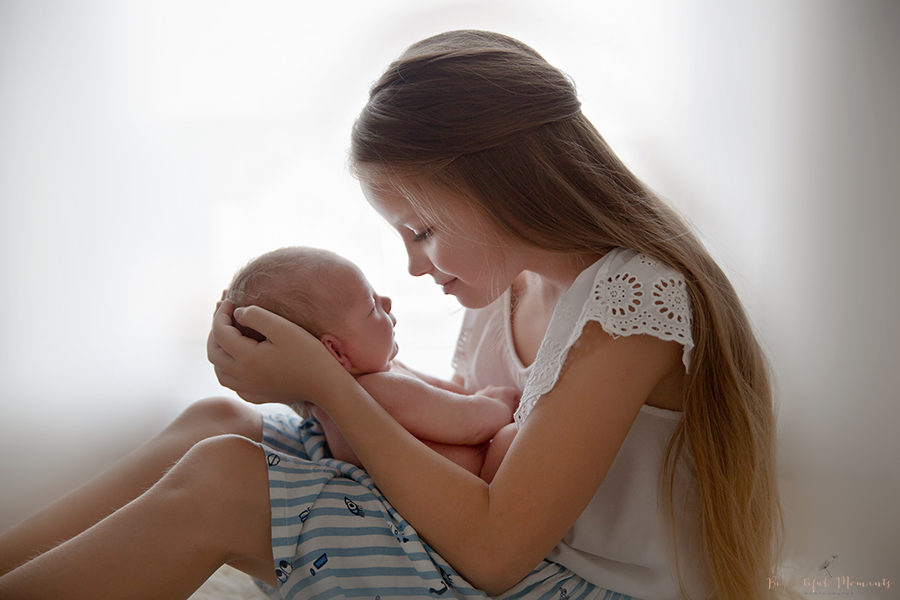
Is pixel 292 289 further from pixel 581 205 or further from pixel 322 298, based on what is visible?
pixel 581 205

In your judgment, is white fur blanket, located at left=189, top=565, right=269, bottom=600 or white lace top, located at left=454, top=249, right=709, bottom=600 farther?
white fur blanket, located at left=189, top=565, right=269, bottom=600

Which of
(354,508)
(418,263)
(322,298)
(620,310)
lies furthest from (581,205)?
(354,508)

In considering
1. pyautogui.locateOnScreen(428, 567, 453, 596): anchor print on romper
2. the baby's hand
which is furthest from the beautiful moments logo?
pyautogui.locateOnScreen(428, 567, 453, 596): anchor print on romper

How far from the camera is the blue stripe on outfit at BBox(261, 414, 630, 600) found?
Answer: 745mm

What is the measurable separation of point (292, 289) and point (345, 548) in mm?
404

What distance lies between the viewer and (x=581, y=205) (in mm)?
883

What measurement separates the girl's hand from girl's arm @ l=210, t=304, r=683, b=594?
0.24 feet

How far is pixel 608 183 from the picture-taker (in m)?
0.91

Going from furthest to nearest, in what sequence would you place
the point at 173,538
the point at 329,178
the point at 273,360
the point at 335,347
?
the point at 329,178 → the point at 335,347 → the point at 273,360 → the point at 173,538

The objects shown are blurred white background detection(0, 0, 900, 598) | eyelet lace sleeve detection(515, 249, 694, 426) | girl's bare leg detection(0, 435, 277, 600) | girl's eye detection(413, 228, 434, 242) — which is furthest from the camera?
blurred white background detection(0, 0, 900, 598)

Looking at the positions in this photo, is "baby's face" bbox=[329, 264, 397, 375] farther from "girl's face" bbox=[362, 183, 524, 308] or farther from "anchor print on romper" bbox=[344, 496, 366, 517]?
"anchor print on romper" bbox=[344, 496, 366, 517]

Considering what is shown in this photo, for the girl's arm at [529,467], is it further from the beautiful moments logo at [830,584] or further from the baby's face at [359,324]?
the beautiful moments logo at [830,584]

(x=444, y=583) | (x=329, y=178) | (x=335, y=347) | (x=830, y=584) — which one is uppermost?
(x=329, y=178)

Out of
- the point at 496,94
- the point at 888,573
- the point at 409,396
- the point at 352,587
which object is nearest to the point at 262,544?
the point at 352,587
